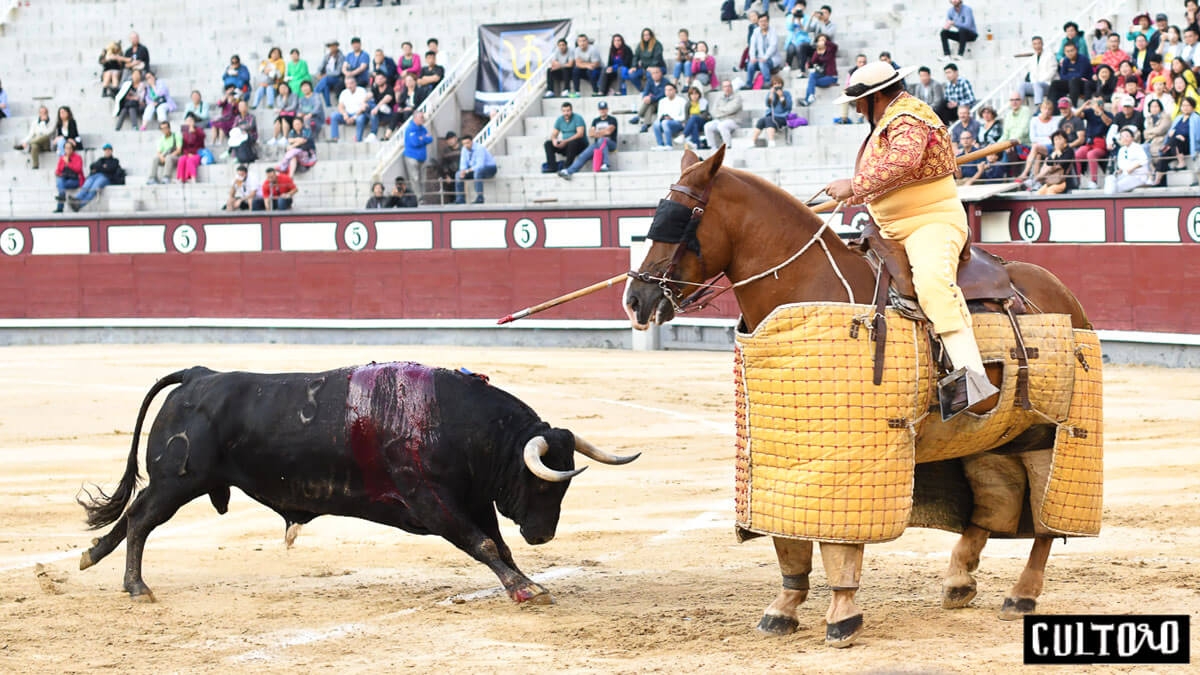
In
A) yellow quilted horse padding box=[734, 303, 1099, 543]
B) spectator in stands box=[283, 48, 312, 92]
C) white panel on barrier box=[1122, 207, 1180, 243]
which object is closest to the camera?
yellow quilted horse padding box=[734, 303, 1099, 543]

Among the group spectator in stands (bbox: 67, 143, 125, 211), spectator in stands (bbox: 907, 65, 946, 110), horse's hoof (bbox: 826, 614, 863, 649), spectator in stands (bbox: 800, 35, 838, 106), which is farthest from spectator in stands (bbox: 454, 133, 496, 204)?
horse's hoof (bbox: 826, 614, 863, 649)

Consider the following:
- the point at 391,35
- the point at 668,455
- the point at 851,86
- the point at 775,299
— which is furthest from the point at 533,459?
the point at 391,35

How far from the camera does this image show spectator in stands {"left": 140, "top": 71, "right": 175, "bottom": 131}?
72.8 feet

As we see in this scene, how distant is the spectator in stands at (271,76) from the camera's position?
21.9 metres

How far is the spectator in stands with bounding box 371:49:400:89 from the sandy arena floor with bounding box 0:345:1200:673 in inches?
439

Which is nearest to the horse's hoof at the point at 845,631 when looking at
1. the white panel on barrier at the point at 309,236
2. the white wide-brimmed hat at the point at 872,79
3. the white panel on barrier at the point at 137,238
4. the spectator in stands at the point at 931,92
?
the white wide-brimmed hat at the point at 872,79

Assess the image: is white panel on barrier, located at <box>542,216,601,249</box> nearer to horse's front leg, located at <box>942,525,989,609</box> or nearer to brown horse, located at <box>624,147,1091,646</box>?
horse's front leg, located at <box>942,525,989,609</box>

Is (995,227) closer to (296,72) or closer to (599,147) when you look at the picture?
(599,147)

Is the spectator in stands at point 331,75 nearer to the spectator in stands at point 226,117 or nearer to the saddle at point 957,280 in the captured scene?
the spectator in stands at point 226,117

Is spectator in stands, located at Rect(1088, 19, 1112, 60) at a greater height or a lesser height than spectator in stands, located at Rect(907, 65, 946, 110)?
greater

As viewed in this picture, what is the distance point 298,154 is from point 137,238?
2149 mm

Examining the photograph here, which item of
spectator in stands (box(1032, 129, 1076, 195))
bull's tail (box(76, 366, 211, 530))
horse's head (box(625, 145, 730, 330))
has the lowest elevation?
bull's tail (box(76, 366, 211, 530))

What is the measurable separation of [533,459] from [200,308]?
14.5m

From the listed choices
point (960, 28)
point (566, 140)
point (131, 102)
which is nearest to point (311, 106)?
point (131, 102)
